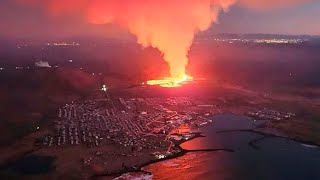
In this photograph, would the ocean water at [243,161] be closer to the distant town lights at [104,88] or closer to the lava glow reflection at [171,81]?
the distant town lights at [104,88]

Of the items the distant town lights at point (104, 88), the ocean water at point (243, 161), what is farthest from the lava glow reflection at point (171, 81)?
the ocean water at point (243, 161)

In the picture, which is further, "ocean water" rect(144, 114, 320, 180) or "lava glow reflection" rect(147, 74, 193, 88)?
"lava glow reflection" rect(147, 74, 193, 88)

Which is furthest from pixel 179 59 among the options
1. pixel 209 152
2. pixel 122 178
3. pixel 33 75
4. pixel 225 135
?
pixel 122 178

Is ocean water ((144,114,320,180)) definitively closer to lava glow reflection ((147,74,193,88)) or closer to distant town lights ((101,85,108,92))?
distant town lights ((101,85,108,92))

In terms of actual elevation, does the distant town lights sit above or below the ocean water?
above

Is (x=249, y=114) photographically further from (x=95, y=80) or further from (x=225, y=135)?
(x=95, y=80)

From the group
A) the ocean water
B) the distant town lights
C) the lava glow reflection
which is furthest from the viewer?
the lava glow reflection

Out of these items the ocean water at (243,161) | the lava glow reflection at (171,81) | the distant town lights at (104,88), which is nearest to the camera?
the ocean water at (243,161)

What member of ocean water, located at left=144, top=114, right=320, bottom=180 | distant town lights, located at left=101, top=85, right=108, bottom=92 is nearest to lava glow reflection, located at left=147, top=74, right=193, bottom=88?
distant town lights, located at left=101, top=85, right=108, bottom=92
